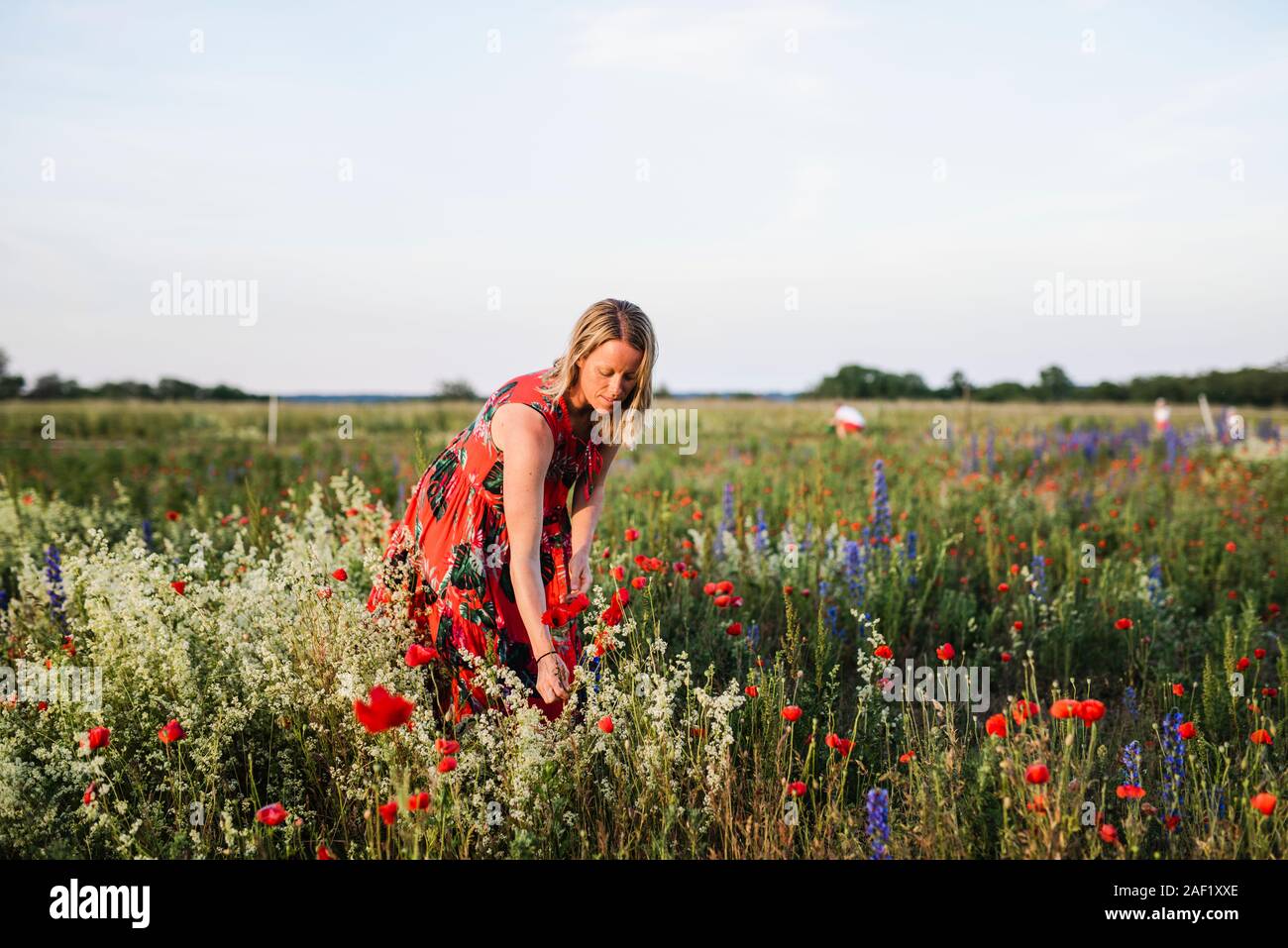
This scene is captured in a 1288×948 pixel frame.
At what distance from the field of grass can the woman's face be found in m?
0.60

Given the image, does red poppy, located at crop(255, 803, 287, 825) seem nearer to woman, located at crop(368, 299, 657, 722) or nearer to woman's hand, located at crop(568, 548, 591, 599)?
woman, located at crop(368, 299, 657, 722)

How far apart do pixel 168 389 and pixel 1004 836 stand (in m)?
40.5

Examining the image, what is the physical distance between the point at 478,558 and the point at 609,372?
821mm

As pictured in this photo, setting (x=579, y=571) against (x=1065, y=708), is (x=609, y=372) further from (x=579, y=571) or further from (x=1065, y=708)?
(x=1065, y=708)

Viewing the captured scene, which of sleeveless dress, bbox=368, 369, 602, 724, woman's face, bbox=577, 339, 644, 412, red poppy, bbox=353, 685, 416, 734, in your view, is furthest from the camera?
sleeveless dress, bbox=368, 369, 602, 724

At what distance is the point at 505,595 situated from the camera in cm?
324

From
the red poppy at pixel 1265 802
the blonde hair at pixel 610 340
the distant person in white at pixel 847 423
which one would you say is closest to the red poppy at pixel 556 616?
the blonde hair at pixel 610 340

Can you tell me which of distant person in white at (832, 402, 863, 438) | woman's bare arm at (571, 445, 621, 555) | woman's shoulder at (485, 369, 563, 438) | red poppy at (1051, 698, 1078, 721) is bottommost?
red poppy at (1051, 698, 1078, 721)

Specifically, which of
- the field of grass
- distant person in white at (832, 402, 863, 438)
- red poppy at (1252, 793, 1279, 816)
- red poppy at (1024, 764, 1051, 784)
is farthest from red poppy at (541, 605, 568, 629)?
distant person in white at (832, 402, 863, 438)

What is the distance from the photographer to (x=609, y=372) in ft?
9.69

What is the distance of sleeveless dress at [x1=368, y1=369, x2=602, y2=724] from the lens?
3.15 m
